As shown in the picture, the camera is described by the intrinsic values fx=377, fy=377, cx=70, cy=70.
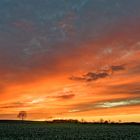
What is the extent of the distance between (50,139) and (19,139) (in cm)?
334

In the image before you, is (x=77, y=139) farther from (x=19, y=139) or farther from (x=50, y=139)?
(x=19, y=139)

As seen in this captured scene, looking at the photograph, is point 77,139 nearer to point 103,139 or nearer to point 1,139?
point 103,139

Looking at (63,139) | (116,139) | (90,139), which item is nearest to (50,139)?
(63,139)

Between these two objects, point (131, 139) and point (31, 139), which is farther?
point (131, 139)

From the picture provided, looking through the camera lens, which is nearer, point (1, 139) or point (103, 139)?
point (1, 139)

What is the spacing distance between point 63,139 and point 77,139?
1.53 meters

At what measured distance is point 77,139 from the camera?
41.0 m

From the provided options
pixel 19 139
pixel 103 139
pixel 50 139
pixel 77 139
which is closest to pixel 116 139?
pixel 103 139

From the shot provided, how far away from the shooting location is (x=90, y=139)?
41344 mm

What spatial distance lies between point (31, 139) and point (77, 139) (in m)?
5.09

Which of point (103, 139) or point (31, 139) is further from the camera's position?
point (103, 139)

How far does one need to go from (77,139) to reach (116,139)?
462cm

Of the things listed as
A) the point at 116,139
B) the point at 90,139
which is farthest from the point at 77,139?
the point at 116,139

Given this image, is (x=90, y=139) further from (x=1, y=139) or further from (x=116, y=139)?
(x=1, y=139)
